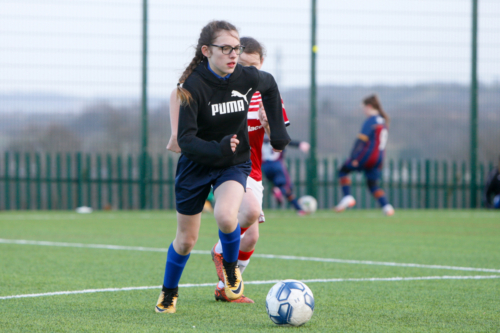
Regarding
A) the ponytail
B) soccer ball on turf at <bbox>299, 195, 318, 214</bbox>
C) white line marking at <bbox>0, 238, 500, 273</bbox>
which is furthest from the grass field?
soccer ball on turf at <bbox>299, 195, 318, 214</bbox>

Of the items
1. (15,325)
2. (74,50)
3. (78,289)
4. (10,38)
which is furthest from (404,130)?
(15,325)

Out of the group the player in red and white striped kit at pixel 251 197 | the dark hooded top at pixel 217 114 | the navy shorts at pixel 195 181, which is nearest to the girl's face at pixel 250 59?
the player in red and white striped kit at pixel 251 197

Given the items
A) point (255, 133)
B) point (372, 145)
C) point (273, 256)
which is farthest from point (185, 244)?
point (372, 145)

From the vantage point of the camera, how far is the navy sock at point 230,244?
13.5ft

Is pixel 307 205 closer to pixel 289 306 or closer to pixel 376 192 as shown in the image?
pixel 376 192

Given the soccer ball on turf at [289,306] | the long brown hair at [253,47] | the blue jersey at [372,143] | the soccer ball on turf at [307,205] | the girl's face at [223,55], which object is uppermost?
the long brown hair at [253,47]

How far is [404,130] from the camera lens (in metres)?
16.1

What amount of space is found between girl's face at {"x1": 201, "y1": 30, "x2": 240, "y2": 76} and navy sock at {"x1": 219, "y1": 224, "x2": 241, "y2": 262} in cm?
94

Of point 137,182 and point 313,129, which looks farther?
point 313,129

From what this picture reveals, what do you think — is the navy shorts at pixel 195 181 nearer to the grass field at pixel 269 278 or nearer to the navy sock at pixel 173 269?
the navy sock at pixel 173 269

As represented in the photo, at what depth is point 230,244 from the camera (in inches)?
163

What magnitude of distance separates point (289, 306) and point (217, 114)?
1145 millimetres

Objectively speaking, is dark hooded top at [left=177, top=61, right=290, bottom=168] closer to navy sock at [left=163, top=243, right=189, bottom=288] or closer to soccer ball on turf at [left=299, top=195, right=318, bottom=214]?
navy sock at [left=163, top=243, right=189, bottom=288]

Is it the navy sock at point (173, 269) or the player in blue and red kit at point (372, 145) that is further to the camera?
the player in blue and red kit at point (372, 145)
